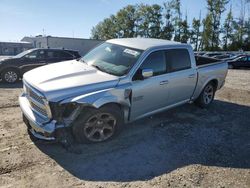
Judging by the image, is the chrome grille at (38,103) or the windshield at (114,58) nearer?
the chrome grille at (38,103)

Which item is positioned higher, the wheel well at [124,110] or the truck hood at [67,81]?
the truck hood at [67,81]

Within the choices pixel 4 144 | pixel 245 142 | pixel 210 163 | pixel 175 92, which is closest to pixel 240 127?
pixel 245 142

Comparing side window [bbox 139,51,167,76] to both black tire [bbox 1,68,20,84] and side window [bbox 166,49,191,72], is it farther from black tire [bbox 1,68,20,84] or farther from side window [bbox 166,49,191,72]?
black tire [bbox 1,68,20,84]

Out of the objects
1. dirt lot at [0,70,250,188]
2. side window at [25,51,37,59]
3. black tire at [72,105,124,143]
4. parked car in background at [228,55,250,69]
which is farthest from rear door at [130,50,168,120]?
parked car in background at [228,55,250,69]

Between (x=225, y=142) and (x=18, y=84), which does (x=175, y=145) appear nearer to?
(x=225, y=142)

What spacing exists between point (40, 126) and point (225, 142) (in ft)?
12.1

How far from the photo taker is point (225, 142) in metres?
5.32

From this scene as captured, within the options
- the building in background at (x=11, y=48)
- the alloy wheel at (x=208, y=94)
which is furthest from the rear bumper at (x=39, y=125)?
the building in background at (x=11, y=48)

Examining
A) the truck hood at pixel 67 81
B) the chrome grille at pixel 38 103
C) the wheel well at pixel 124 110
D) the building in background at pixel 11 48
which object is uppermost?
the building in background at pixel 11 48

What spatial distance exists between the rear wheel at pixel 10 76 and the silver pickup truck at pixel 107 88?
6392 millimetres

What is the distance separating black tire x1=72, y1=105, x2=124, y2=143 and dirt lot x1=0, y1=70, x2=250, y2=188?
0.59 feet

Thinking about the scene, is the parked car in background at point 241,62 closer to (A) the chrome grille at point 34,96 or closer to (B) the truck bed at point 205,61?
(B) the truck bed at point 205,61

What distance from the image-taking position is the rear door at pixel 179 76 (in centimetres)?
577

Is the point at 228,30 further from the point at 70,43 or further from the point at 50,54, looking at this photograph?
the point at 50,54
